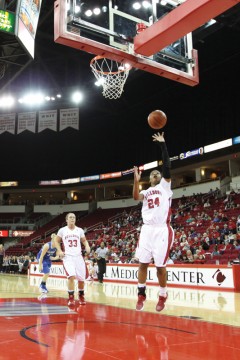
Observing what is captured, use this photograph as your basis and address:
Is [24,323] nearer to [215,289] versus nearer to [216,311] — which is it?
[216,311]

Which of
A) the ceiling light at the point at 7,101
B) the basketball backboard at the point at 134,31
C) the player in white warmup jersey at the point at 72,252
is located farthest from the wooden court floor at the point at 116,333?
the ceiling light at the point at 7,101

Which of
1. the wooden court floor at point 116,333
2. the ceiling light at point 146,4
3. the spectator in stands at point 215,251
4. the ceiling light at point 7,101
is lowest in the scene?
the wooden court floor at point 116,333

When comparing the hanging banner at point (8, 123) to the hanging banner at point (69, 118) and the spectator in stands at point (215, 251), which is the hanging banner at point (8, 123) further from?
the spectator in stands at point (215, 251)

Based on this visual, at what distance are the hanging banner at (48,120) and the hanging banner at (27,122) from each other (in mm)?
500

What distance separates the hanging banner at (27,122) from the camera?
27.0 m

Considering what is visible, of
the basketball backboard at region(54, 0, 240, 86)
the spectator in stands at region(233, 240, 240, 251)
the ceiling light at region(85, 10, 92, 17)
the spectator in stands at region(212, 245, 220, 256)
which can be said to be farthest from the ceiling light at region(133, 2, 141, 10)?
the spectator in stands at region(212, 245, 220, 256)

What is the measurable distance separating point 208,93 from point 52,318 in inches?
892

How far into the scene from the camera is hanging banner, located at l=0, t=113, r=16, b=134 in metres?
27.4

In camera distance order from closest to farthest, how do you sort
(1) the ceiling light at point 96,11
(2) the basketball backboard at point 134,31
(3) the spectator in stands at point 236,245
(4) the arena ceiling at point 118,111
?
(2) the basketball backboard at point 134,31, (1) the ceiling light at point 96,11, (3) the spectator in stands at point 236,245, (4) the arena ceiling at point 118,111

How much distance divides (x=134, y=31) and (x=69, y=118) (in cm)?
2023

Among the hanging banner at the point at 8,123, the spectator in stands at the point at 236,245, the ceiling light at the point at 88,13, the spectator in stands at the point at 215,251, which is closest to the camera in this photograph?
the ceiling light at the point at 88,13

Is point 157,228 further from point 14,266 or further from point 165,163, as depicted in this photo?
point 14,266

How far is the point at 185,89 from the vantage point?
26656 millimetres

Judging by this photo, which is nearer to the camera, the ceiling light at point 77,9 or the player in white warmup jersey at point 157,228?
the player in white warmup jersey at point 157,228
